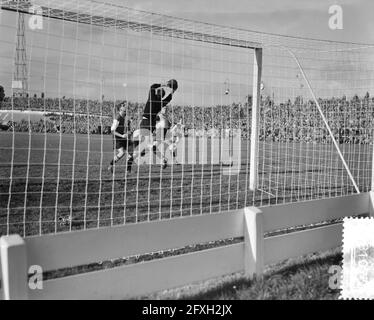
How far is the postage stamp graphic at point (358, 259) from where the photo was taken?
3943mm

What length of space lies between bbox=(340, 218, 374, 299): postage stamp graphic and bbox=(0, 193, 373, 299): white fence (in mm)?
285

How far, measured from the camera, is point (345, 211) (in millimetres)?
5172

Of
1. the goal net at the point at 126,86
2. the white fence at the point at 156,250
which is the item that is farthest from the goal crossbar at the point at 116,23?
the white fence at the point at 156,250

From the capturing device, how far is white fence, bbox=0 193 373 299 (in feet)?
9.61

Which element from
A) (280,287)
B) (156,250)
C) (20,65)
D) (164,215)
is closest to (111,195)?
(164,215)

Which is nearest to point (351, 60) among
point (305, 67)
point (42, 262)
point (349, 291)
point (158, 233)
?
point (305, 67)

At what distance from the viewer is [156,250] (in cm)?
353

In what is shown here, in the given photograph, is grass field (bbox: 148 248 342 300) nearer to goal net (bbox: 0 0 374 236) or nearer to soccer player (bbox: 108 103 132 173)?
goal net (bbox: 0 0 374 236)

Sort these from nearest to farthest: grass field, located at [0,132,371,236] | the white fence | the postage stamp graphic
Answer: the white fence, the postage stamp graphic, grass field, located at [0,132,371,236]

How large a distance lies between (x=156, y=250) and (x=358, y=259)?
7.04 ft

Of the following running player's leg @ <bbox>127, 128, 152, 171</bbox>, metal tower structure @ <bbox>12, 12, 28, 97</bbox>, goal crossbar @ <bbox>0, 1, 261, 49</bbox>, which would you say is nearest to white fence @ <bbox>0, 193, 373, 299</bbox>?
metal tower structure @ <bbox>12, 12, 28, 97</bbox>

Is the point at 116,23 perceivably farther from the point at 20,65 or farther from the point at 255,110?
the point at 255,110

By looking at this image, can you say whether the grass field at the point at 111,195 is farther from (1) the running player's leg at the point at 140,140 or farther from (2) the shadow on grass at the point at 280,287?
(2) the shadow on grass at the point at 280,287
